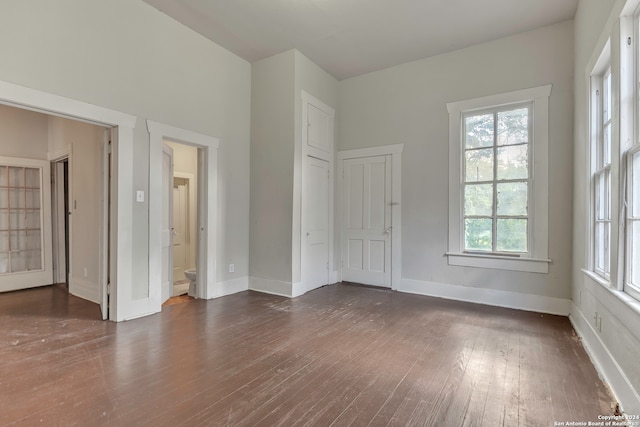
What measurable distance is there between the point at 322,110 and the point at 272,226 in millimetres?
2036

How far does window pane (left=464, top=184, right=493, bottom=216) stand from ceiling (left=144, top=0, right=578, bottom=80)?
1.94 m

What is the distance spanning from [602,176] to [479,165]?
62.8 inches

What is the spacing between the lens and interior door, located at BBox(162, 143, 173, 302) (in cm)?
406

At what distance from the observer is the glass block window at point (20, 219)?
4.67 meters

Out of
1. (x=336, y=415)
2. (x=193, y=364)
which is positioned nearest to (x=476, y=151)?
(x=336, y=415)

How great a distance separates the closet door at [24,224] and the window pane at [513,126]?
6864 millimetres

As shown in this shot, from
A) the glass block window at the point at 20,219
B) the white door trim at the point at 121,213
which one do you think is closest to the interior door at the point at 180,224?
the glass block window at the point at 20,219

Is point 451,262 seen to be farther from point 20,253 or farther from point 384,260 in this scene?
point 20,253

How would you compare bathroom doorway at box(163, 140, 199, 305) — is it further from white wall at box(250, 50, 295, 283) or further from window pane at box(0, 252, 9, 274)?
window pane at box(0, 252, 9, 274)

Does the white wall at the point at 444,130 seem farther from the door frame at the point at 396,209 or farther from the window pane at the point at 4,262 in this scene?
the window pane at the point at 4,262

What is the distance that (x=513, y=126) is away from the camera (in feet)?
→ 13.1

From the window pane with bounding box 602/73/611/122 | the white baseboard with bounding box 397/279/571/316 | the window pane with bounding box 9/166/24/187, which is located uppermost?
the window pane with bounding box 602/73/611/122

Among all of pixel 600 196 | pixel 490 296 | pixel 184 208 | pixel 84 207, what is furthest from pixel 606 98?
pixel 184 208

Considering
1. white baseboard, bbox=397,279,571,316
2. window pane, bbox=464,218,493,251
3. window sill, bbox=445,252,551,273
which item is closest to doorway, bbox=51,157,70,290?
white baseboard, bbox=397,279,571,316
